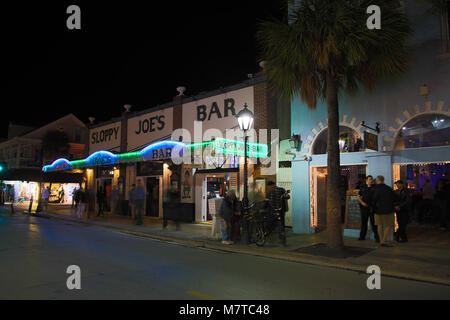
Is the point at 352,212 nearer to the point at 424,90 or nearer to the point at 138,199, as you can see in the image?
the point at 424,90

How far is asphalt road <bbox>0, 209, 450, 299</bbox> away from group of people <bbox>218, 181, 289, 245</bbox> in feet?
3.63

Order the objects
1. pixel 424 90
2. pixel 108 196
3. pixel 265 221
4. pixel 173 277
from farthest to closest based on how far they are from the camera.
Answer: pixel 108 196 < pixel 265 221 < pixel 424 90 < pixel 173 277

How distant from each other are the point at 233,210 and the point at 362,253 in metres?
3.96

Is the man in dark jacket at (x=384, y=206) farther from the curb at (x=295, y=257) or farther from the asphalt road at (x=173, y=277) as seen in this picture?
the asphalt road at (x=173, y=277)

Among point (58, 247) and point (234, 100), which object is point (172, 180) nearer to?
point (234, 100)

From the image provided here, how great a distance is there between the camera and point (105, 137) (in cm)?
2391

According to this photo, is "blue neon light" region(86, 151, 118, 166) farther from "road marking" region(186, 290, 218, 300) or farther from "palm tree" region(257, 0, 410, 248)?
"road marking" region(186, 290, 218, 300)

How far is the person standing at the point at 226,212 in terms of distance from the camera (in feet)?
35.7

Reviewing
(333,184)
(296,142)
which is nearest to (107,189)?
(296,142)

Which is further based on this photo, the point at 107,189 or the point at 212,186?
the point at 107,189

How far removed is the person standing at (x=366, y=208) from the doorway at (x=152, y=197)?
1130 cm

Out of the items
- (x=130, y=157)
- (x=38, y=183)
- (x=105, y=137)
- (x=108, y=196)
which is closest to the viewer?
(x=130, y=157)
